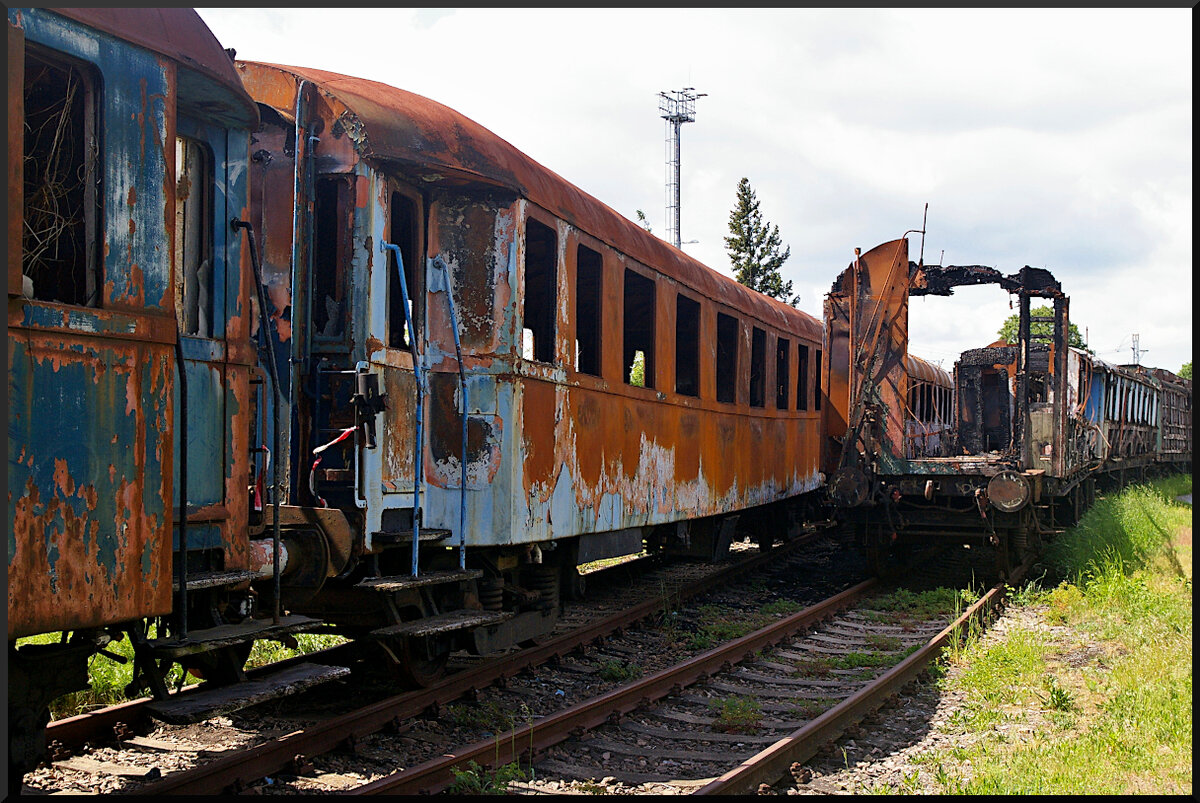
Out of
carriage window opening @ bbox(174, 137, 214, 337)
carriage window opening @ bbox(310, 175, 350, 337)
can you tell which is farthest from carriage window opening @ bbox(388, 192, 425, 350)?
carriage window opening @ bbox(174, 137, 214, 337)

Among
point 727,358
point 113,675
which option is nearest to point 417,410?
point 113,675

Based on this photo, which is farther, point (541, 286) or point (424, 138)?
point (541, 286)

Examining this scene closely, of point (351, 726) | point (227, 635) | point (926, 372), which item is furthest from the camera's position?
point (926, 372)

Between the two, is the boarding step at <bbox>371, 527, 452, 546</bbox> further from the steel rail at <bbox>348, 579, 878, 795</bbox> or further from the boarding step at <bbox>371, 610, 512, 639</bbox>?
the steel rail at <bbox>348, 579, 878, 795</bbox>

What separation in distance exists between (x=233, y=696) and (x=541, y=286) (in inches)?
158

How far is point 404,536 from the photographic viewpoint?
18.2 feet

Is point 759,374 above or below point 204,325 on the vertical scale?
above

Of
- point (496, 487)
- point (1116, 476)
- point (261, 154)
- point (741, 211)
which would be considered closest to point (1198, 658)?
point (496, 487)

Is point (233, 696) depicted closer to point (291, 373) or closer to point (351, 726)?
point (351, 726)

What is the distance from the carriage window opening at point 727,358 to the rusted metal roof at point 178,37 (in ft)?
22.7

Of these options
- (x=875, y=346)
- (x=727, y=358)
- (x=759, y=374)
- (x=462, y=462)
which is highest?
(x=875, y=346)

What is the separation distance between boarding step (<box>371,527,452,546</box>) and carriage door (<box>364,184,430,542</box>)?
0.03 meters

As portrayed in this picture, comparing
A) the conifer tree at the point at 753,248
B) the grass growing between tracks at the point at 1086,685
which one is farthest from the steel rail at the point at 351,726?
the conifer tree at the point at 753,248

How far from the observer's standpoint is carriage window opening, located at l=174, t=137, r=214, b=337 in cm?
434
